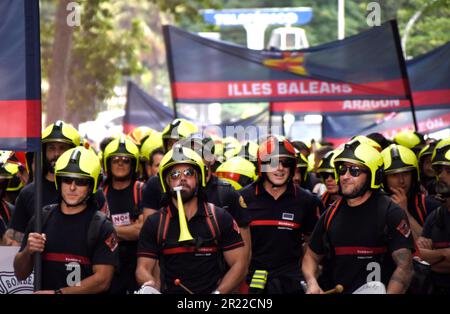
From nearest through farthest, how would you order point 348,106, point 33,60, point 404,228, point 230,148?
point 404,228 < point 33,60 < point 230,148 < point 348,106

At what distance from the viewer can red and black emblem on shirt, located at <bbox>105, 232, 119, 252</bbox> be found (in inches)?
335

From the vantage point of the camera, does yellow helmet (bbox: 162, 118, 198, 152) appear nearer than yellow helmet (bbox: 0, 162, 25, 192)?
No

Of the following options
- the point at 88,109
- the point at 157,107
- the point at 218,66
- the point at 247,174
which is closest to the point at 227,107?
the point at 88,109

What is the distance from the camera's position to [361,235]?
841 centimetres

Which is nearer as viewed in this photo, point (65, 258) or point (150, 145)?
point (65, 258)

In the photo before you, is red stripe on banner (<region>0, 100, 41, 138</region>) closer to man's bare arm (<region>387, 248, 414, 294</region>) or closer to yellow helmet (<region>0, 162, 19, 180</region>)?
yellow helmet (<region>0, 162, 19, 180</region>)

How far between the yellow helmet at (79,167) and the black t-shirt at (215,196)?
1.04 m

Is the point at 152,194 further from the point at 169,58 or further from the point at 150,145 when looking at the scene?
the point at 169,58

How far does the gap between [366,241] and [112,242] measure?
1.96 metres

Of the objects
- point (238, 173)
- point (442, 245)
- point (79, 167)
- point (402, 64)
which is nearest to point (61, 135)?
point (238, 173)

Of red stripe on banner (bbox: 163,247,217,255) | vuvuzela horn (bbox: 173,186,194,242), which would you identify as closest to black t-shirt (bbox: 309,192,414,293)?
red stripe on banner (bbox: 163,247,217,255)

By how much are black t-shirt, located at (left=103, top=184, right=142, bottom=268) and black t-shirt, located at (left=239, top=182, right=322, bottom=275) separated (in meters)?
1.31

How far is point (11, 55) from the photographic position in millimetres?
8602

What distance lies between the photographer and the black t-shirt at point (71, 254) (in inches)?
334
